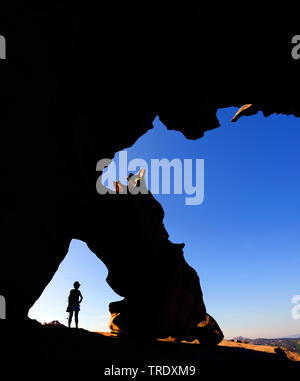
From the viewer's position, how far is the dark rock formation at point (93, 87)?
613cm

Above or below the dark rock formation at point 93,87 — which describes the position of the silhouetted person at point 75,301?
below

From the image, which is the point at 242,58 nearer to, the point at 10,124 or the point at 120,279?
the point at 10,124

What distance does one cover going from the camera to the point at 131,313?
14172 mm

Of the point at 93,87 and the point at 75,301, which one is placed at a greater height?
the point at 93,87

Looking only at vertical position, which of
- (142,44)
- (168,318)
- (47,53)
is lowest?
(168,318)

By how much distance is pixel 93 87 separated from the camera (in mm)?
9047

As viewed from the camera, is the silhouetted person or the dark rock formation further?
the silhouetted person

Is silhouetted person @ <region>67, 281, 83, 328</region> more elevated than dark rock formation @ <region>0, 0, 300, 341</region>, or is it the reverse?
dark rock formation @ <region>0, 0, 300, 341</region>

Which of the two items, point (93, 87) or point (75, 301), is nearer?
point (93, 87)

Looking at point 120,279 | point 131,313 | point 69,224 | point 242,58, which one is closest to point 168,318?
point 131,313

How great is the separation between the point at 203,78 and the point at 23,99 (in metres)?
7.13

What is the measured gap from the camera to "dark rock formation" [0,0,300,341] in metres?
6.13

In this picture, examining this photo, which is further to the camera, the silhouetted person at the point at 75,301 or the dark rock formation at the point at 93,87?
the silhouetted person at the point at 75,301
